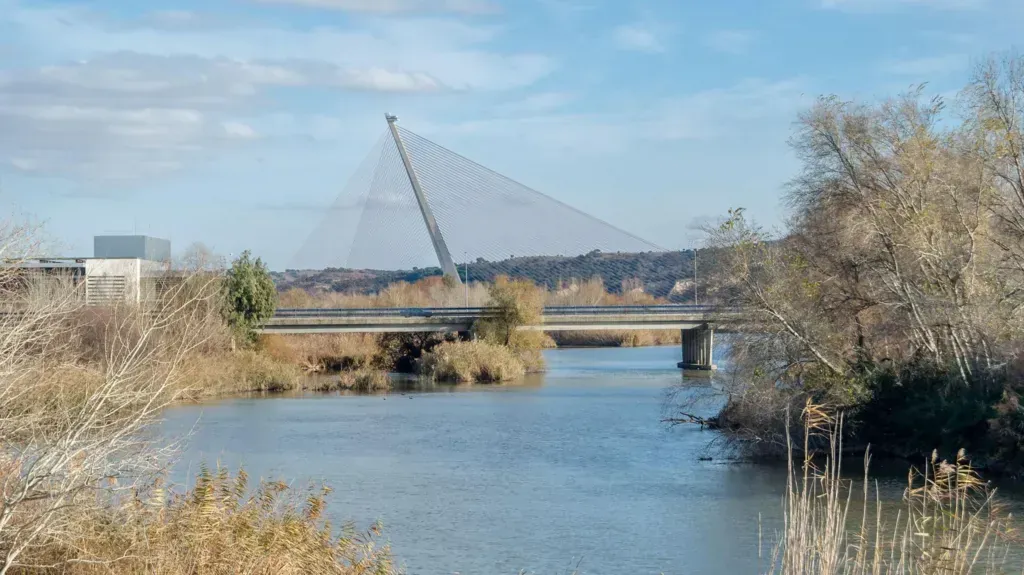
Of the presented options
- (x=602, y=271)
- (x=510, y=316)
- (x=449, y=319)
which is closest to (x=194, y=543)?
(x=510, y=316)

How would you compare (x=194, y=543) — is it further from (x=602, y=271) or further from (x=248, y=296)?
(x=602, y=271)

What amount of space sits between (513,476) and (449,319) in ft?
84.1

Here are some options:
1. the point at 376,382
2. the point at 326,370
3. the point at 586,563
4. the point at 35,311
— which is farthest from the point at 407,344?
the point at 35,311

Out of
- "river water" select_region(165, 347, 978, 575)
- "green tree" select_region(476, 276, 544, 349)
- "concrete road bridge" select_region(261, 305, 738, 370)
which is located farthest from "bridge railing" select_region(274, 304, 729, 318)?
"river water" select_region(165, 347, 978, 575)

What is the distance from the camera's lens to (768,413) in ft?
63.8

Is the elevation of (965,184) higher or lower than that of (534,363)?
higher

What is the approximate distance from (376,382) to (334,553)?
29200mm

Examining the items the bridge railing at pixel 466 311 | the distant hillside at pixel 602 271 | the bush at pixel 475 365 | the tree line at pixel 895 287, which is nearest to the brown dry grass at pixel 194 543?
the tree line at pixel 895 287

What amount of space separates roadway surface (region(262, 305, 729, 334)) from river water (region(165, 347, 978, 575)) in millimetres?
10055

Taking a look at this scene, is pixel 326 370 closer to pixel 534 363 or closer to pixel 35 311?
pixel 534 363

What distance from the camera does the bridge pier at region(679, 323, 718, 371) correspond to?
46125mm

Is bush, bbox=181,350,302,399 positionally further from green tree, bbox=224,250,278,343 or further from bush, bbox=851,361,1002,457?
bush, bbox=851,361,1002,457

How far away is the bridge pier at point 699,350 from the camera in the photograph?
4612cm

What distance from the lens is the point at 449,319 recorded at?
1747 inches
